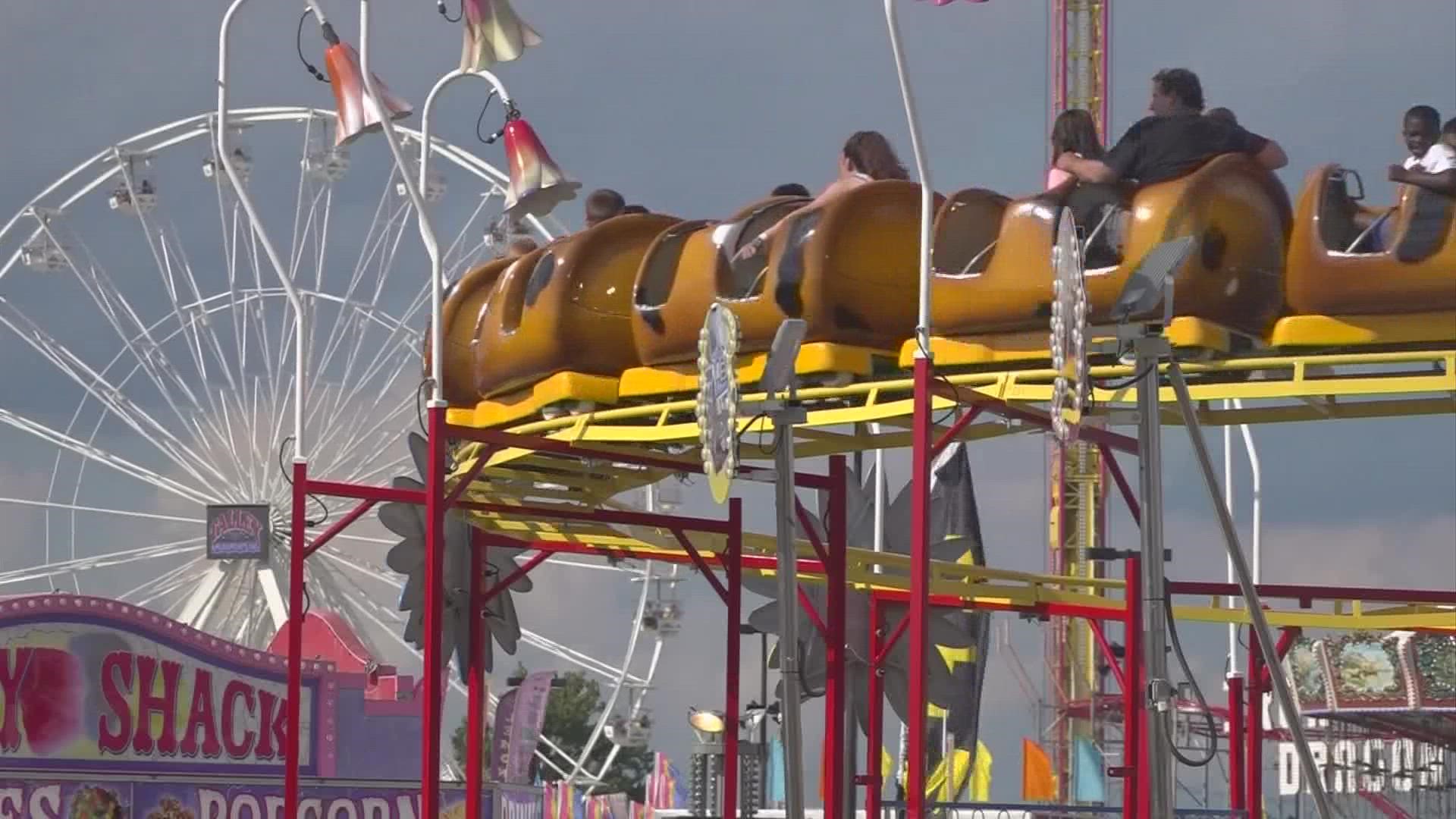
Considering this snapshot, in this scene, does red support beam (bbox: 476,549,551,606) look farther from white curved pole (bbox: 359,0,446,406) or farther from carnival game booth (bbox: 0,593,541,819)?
carnival game booth (bbox: 0,593,541,819)

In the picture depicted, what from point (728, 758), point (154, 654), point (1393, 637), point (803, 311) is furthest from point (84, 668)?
point (1393, 637)

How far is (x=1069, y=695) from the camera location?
195ft

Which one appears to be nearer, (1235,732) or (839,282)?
(839,282)

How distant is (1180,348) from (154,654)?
52.1ft

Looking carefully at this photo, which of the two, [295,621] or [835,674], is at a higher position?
[295,621]

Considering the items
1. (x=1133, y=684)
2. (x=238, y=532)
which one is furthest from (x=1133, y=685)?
(x=238, y=532)

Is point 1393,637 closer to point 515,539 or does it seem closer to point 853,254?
point 515,539

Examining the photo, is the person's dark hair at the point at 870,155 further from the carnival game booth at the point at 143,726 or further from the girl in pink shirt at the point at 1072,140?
the carnival game booth at the point at 143,726

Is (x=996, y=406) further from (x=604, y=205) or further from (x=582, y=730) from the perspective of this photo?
(x=582, y=730)

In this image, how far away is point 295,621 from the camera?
17.0 meters

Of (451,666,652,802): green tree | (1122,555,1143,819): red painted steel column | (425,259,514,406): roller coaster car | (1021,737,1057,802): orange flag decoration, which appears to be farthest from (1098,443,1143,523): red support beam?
(451,666,652,802): green tree

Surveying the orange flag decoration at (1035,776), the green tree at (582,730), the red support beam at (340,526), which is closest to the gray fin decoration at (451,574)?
the red support beam at (340,526)

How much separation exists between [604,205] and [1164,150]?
195 inches

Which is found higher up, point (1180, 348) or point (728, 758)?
point (1180, 348)
